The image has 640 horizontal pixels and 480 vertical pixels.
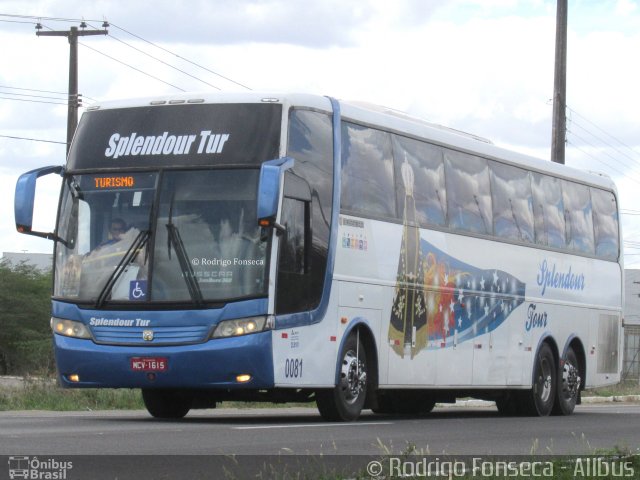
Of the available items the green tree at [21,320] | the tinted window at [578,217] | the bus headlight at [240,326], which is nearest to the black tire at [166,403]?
the bus headlight at [240,326]

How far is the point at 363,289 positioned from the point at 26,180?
4.16 meters

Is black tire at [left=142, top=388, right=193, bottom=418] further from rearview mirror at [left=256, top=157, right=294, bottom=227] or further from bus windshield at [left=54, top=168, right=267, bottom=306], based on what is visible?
rearview mirror at [left=256, top=157, right=294, bottom=227]

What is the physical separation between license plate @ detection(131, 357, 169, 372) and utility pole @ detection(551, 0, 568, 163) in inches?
783

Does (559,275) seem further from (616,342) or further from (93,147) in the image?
(93,147)

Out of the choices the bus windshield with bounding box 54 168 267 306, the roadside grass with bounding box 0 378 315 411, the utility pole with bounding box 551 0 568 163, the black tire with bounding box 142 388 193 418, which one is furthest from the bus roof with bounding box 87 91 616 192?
the utility pole with bounding box 551 0 568 163

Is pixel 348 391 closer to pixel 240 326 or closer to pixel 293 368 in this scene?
pixel 293 368

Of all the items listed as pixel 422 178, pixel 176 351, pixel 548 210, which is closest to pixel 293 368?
pixel 176 351

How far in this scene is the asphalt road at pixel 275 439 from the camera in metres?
11.2

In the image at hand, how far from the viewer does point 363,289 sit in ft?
58.7

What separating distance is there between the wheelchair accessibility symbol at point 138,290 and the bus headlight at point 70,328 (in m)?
0.69

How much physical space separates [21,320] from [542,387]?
3164 cm

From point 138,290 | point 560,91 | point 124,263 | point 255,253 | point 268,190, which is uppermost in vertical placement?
point 560,91

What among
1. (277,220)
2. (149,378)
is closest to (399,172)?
(277,220)

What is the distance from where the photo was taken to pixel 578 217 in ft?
80.8
